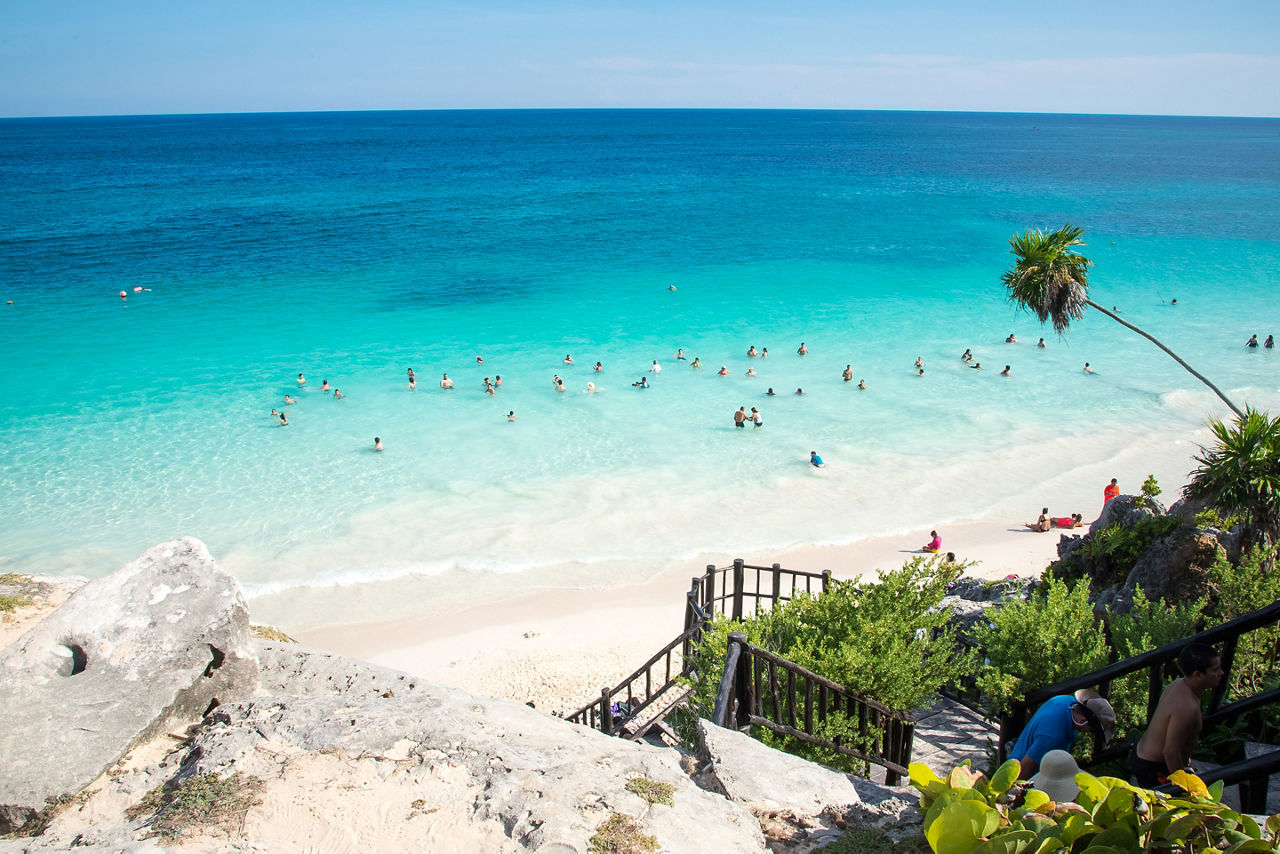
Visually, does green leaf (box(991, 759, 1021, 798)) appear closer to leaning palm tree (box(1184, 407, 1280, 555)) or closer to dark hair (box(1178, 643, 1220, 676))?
dark hair (box(1178, 643, 1220, 676))

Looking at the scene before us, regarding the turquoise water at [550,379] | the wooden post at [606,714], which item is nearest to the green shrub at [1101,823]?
the wooden post at [606,714]

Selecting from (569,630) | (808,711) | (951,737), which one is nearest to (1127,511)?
(951,737)

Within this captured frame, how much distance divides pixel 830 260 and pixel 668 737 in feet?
172

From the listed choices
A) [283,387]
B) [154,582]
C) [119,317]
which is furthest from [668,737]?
[119,317]

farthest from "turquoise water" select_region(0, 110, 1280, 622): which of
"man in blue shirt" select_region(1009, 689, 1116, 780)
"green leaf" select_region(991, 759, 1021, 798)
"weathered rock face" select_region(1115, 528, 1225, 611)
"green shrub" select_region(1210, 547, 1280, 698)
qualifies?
"green leaf" select_region(991, 759, 1021, 798)

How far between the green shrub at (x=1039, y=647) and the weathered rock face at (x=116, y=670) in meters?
7.29

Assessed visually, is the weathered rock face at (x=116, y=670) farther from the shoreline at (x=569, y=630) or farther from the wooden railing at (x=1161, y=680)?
the shoreline at (x=569, y=630)

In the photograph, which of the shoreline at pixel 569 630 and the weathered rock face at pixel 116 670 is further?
the shoreline at pixel 569 630

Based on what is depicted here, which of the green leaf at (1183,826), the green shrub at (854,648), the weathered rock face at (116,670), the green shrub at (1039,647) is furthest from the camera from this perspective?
the green shrub at (854,648)

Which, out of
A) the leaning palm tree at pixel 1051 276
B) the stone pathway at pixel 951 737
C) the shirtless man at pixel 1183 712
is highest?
the leaning palm tree at pixel 1051 276

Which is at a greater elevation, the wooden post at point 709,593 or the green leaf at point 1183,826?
the green leaf at point 1183,826

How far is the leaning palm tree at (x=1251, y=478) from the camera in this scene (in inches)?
453

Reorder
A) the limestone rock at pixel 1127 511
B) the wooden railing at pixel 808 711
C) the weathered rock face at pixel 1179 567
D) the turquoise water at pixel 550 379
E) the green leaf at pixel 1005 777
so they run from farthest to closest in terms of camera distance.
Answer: the turquoise water at pixel 550 379, the limestone rock at pixel 1127 511, the weathered rock face at pixel 1179 567, the wooden railing at pixel 808 711, the green leaf at pixel 1005 777

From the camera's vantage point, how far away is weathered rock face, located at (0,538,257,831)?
634cm
